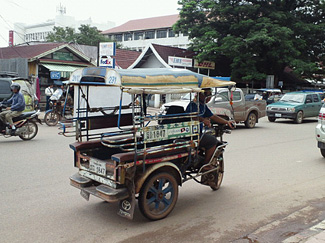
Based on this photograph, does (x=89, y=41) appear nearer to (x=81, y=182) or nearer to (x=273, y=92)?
(x=273, y=92)

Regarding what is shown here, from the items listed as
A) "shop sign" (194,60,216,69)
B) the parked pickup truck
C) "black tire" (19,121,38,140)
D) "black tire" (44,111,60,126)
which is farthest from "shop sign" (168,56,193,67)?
"black tire" (19,121,38,140)

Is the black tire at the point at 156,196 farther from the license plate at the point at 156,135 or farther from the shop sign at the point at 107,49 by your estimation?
the shop sign at the point at 107,49

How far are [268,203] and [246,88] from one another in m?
28.0

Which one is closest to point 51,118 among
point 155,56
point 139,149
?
point 139,149

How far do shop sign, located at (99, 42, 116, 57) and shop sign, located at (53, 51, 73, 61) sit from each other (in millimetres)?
5831

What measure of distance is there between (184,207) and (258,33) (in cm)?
2253

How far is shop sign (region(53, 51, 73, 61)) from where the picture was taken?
23289mm

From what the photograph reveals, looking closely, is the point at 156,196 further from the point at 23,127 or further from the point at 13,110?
the point at 23,127

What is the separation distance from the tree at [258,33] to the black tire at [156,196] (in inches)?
877

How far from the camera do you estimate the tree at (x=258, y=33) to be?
2606 centimetres

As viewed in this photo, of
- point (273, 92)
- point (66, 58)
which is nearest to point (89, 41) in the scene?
point (66, 58)

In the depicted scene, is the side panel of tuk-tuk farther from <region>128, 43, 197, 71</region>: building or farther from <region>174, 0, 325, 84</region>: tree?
<region>174, 0, 325, 84</region>: tree

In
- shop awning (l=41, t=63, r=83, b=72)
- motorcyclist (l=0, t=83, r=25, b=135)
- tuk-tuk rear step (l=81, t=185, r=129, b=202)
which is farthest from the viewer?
shop awning (l=41, t=63, r=83, b=72)

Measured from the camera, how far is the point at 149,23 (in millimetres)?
63219
